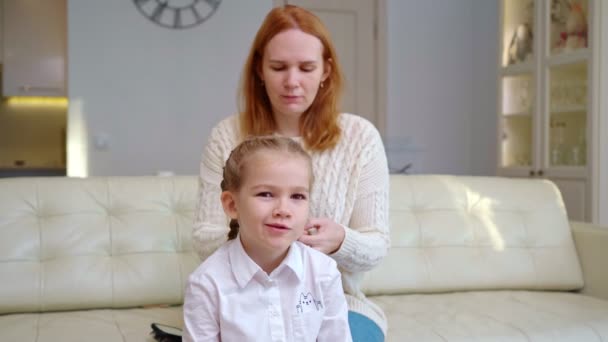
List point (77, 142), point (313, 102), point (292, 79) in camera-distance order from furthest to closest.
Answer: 1. point (77, 142)
2. point (313, 102)
3. point (292, 79)

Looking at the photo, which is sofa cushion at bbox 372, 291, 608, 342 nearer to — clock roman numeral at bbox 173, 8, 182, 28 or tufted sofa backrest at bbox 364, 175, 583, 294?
tufted sofa backrest at bbox 364, 175, 583, 294

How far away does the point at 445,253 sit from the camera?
2312 millimetres

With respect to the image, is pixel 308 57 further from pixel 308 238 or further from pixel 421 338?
pixel 421 338

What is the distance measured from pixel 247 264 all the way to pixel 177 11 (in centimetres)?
399

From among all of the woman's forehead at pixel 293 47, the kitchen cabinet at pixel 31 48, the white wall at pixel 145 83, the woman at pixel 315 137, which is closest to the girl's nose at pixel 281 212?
the woman at pixel 315 137

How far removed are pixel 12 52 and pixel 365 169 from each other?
448 centimetres

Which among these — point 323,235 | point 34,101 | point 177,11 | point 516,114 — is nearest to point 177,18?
point 177,11

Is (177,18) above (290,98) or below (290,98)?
above

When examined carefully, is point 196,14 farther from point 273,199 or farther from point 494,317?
point 273,199

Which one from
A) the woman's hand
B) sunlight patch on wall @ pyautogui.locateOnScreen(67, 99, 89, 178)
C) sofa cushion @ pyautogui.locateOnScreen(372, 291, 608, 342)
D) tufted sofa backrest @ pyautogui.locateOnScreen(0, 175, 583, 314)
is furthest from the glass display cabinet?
sunlight patch on wall @ pyautogui.locateOnScreen(67, 99, 89, 178)

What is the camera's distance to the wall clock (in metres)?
4.75

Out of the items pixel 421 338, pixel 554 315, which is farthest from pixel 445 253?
pixel 421 338

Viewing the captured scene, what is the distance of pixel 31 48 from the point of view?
523 centimetres

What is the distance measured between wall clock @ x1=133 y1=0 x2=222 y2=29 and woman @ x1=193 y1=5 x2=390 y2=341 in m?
3.37
